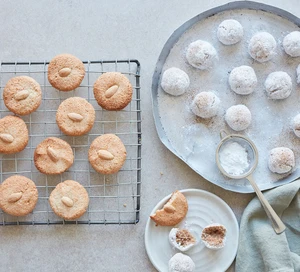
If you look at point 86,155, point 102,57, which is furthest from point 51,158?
point 102,57

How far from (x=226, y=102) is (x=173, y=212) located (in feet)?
1.84

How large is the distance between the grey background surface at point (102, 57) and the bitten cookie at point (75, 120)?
270 mm

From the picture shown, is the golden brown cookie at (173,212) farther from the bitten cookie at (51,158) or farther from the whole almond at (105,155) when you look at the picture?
the bitten cookie at (51,158)

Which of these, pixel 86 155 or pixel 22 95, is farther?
pixel 86 155

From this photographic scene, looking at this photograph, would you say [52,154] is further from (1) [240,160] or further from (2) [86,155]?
(1) [240,160]

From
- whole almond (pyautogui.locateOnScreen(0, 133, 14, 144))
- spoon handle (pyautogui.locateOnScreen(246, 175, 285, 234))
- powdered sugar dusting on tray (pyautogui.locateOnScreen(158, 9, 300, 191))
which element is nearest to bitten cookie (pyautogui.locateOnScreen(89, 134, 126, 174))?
powdered sugar dusting on tray (pyautogui.locateOnScreen(158, 9, 300, 191))

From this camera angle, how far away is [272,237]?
7.25 feet

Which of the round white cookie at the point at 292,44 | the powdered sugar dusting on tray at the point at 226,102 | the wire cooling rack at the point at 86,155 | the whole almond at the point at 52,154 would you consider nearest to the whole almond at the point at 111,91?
the wire cooling rack at the point at 86,155

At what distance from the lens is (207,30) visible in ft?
7.54

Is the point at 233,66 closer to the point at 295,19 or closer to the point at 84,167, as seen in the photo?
the point at 295,19

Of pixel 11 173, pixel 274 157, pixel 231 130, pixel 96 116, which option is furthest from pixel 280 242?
pixel 11 173

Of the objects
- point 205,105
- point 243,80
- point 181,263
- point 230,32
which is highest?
point 230,32

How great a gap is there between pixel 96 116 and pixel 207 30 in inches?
25.7

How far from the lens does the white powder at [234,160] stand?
87.1 inches
